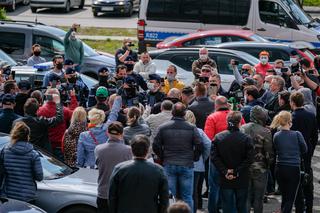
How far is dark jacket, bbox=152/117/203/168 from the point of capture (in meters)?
12.8

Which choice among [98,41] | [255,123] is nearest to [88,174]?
[255,123]

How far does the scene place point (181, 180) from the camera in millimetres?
13117

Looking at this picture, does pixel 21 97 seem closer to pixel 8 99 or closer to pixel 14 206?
pixel 8 99

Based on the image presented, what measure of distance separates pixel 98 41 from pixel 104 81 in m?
17.8

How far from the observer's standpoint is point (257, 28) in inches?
1125

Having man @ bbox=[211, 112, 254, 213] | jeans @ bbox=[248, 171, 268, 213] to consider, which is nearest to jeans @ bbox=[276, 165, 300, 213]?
jeans @ bbox=[248, 171, 268, 213]

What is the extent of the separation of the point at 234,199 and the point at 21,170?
2.85 m

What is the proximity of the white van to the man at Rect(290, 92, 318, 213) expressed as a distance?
13.5 m

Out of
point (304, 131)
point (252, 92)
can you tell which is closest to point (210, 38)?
point (252, 92)

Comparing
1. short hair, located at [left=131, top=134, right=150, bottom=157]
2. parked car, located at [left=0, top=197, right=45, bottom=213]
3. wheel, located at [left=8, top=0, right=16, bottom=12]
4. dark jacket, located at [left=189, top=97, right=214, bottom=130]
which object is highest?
short hair, located at [left=131, top=134, right=150, bottom=157]

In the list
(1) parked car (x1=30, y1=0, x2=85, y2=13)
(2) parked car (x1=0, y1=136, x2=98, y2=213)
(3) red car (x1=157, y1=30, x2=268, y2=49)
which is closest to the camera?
(2) parked car (x1=0, y1=136, x2=98, y2=213)

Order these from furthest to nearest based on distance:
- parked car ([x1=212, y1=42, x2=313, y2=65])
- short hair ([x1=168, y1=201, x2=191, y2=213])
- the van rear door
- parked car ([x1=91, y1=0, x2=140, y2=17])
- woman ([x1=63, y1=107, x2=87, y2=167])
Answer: parked car ([x1=91, y1=0, x2=140, y2=17])
the van rear door
parked car ([x1=212, y1=42, x2=313, y2=65])
woman ([x1=63, y1=107, x2=87, y2=167])
short hair ([x1=168, y1=201, x2=191, y2=213])

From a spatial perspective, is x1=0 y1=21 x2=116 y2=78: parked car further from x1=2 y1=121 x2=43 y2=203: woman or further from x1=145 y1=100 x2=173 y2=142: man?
x1=2 y1=121 x2=43 y2=203: woman

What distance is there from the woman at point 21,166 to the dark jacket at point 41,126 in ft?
6.33
